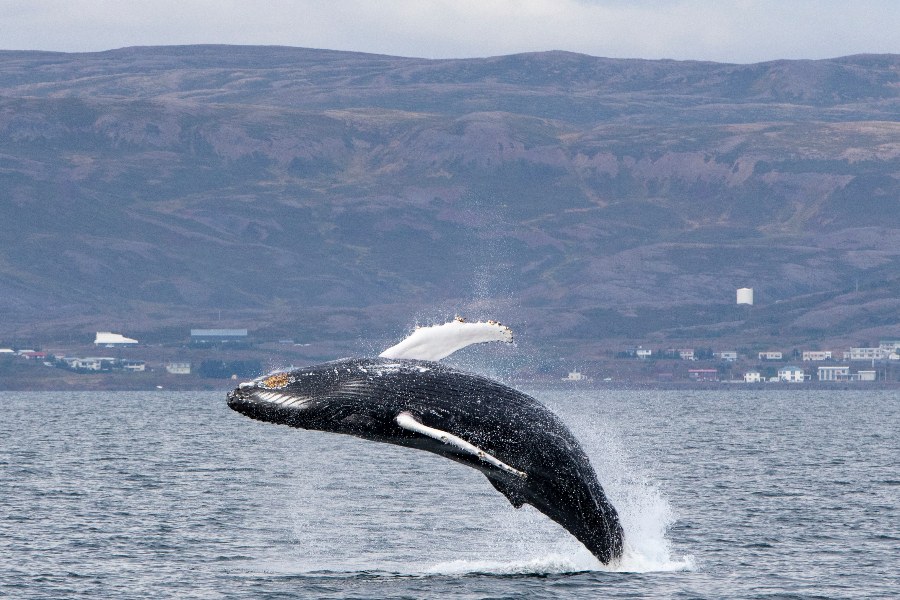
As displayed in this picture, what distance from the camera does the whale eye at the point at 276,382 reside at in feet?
85.4

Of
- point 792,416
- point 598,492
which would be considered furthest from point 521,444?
point 792,416

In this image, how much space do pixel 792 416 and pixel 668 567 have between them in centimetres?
13232

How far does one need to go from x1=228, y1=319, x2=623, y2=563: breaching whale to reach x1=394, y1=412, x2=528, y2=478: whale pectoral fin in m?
0.02

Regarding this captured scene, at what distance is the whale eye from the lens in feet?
85.4

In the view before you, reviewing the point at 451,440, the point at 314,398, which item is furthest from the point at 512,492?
the point at 314,398

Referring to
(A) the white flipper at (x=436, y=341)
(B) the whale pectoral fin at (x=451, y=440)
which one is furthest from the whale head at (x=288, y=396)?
(A) the white flipper at (x=436, y=341)

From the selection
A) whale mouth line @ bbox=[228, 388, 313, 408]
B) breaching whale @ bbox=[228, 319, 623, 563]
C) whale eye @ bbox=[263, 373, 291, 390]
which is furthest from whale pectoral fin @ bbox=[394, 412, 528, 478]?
whale eye @ bbox=[263, 373, 291, 390]

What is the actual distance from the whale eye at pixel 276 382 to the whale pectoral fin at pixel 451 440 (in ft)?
6.58

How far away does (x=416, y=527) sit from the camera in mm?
46094

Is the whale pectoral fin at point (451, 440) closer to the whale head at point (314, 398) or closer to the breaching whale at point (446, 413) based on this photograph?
the breaching whale at point (446, 413)

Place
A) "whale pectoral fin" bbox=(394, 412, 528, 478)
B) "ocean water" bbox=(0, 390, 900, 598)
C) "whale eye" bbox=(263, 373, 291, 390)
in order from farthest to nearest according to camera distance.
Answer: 1. "ocean water" bbox=(0, 390, 900, 598)
2. "whale eye" bbox=(263, 373, 291, 390)
3. "whale pectoral fin" bbox=(394, 412, 528, 478)

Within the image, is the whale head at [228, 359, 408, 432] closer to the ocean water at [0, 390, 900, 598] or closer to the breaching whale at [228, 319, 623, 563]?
the breaching whale at [228, 319, 623, 563]

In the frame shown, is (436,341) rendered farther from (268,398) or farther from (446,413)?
(268,398)

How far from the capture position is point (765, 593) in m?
33.2
